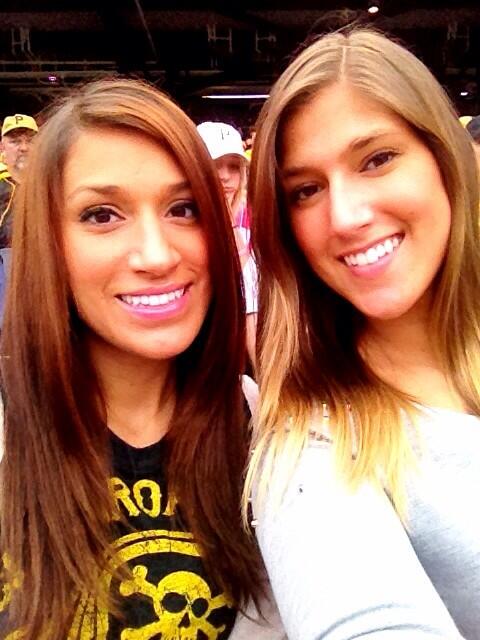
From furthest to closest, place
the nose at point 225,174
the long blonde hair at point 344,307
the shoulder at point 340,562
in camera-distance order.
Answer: the nose at point 225,174 → the long blonde hair at point 344,307 → the shoulder at point 340,562

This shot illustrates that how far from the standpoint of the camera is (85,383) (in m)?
1.18

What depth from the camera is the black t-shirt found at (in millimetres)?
1088

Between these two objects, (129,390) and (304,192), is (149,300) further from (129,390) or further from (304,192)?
(304,192)

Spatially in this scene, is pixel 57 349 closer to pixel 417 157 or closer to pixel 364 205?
pixel 364 205

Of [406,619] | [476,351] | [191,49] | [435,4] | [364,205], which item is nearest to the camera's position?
[406,619]

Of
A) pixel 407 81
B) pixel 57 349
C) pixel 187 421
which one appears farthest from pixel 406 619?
pixel 407 81

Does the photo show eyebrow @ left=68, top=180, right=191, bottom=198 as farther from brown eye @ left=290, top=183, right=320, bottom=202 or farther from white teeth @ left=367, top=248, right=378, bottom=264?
white teeth @ left=367, top=248, right=378, bottom=264

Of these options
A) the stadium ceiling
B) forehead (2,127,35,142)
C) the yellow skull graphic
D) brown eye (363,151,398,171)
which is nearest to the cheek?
brown eye (363,151,398,171)

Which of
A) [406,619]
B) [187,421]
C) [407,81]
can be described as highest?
[407,81]

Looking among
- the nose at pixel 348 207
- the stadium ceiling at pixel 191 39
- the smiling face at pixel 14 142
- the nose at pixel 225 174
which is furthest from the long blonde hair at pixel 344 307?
the stadium ceiling at pixel 191 39

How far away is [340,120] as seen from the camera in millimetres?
1081

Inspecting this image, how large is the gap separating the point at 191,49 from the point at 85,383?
33.0 feet

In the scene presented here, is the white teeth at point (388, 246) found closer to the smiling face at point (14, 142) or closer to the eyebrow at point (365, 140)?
the eyebrow at point (365, 140)

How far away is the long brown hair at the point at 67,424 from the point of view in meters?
1.09
